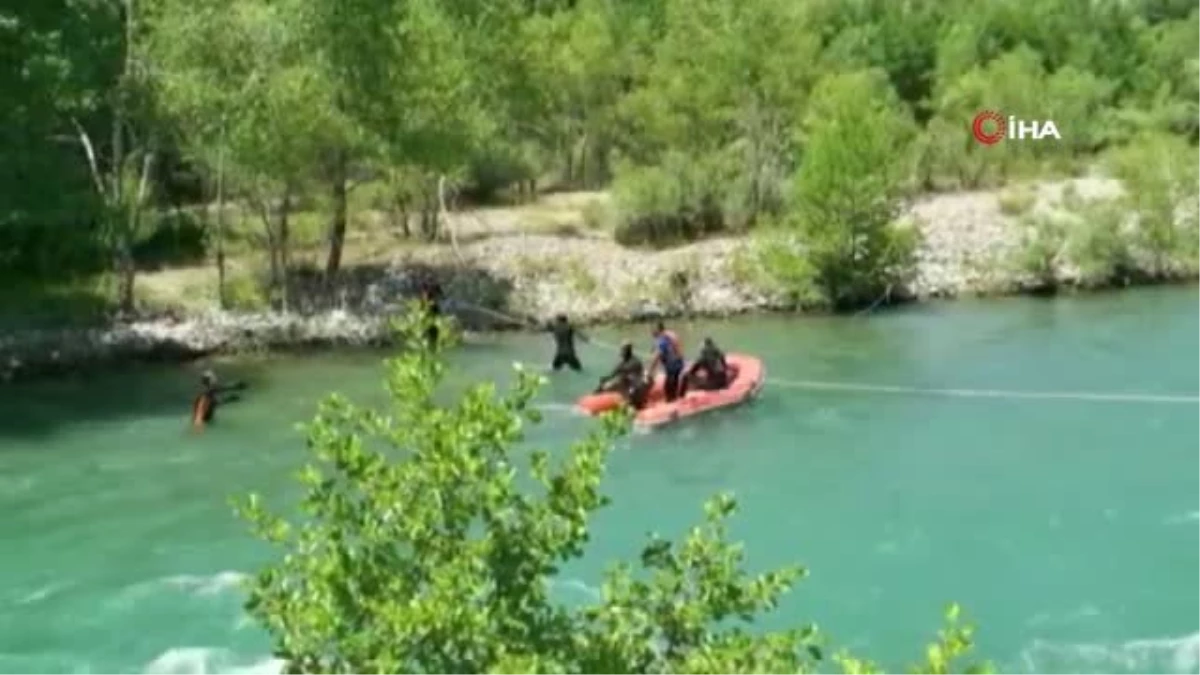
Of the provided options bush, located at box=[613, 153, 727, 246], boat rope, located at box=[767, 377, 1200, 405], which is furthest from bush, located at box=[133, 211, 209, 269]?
boat rope, located at box=[767, 377, 1200, 405]

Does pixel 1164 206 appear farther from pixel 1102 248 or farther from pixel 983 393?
pixel 983 393

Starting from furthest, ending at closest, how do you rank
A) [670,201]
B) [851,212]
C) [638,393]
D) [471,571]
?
[670,201] < [851,212] < [638,393] < [471,571]

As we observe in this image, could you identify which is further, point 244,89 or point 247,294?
point 247,294

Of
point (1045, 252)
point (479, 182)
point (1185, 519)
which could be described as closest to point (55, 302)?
point (479, 182)

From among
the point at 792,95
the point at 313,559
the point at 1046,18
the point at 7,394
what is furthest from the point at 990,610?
the point at 1046,18

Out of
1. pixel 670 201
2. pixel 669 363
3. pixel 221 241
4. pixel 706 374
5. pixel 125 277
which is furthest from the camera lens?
pixel 670 201

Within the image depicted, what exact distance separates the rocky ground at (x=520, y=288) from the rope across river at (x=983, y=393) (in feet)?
29.9

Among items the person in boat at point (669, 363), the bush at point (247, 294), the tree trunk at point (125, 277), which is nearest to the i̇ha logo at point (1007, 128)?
the bush at point (247, 294)

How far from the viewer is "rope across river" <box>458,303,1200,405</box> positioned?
33312 mm

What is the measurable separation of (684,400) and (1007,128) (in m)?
37.8

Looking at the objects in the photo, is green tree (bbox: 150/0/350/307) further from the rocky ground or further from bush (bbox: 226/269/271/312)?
the rocky ground

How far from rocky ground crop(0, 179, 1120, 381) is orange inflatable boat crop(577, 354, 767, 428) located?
32.9 feet

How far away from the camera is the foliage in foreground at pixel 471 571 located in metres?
9.59

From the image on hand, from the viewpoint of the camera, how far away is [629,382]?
32.8 metres
